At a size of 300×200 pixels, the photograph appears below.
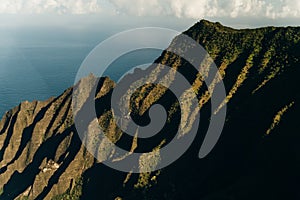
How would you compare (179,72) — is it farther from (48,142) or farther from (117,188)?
(48,142)

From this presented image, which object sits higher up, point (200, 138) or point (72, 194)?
point (72, 194)

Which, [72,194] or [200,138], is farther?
[72,194]

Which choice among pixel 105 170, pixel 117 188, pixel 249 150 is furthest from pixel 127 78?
pixel 249 150

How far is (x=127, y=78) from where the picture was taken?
132m

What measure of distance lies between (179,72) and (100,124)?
112ft

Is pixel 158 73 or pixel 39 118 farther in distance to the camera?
pixel 39 118

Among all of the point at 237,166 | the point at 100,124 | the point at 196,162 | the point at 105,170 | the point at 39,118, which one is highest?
the point at 39,118

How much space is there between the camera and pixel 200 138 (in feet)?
307

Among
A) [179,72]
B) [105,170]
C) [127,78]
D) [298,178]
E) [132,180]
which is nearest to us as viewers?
[298,178]

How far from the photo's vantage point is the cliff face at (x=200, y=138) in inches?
2685

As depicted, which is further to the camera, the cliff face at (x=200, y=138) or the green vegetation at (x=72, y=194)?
the green vegetation at (x=72, y=194)

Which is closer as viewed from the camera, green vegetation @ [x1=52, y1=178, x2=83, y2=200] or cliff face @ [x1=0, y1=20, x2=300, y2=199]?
cliff face @ [x1=0, y1=20, x2=300, y2=199]

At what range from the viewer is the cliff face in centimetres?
6819

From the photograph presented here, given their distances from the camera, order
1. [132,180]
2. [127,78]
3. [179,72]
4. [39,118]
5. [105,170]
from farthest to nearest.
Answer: [39,118] → [127,78] → [179,72] → [105,170] → [132,180]
